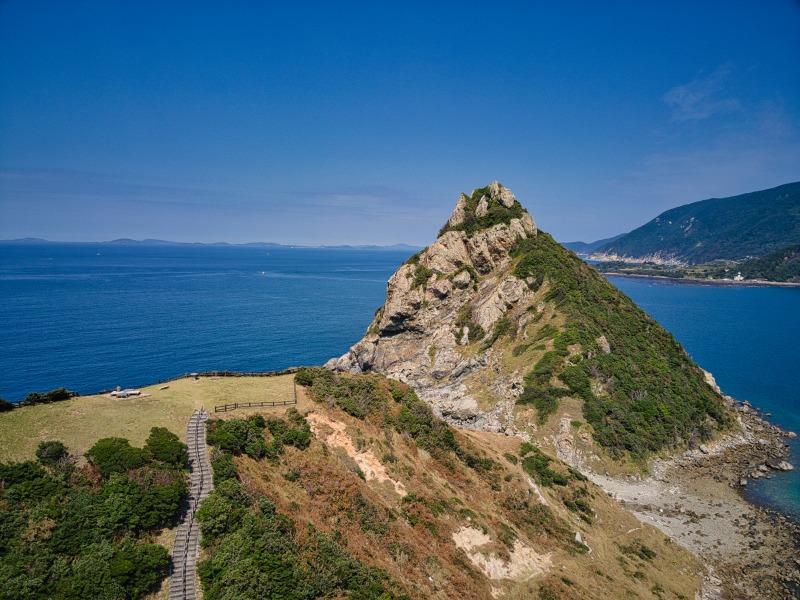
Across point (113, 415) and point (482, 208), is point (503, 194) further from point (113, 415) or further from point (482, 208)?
point (113, 415)

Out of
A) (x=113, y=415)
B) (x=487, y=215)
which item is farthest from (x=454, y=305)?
(x=113, y=415)

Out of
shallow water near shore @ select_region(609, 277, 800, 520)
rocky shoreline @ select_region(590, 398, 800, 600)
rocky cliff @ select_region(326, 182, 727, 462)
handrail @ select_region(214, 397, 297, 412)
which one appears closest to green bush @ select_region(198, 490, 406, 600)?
handrail @ select_region(214, 397, 297, 412)

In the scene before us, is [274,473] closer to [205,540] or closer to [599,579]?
[205,540]

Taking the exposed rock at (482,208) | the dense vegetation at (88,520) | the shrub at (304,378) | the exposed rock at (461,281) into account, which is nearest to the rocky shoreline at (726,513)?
the shrub at (304,378)

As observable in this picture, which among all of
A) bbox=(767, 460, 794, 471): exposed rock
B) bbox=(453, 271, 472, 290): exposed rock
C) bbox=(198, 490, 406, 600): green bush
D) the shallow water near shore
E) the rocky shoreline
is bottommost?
the rocky shoreline

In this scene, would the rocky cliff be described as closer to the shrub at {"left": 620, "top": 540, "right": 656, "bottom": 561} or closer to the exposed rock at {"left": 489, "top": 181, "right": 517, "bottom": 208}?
the exposed rock at {"left": 489, "top": 181, "right": 517, "bottom": 208}

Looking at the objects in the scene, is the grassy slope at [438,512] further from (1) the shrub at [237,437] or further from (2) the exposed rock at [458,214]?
(2) the exposed rock at [458,214]
